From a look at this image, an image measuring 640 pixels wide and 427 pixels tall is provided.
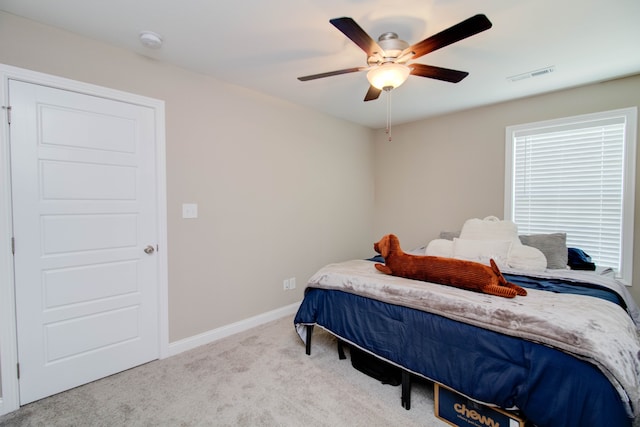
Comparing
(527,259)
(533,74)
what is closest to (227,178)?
(527,259)

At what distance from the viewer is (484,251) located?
259 centimetres

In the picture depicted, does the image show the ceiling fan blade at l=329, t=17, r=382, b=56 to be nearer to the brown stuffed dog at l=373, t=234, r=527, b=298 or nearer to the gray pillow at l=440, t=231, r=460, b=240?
the brown stuffed dog at l=373, t=234, r=527, b=298

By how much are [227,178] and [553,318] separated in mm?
2641

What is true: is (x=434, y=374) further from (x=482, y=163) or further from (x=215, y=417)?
(x=482, y=163)

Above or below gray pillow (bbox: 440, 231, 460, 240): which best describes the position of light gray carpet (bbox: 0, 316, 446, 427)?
below

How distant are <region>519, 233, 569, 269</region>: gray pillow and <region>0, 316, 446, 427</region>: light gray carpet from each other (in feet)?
→ 5.44

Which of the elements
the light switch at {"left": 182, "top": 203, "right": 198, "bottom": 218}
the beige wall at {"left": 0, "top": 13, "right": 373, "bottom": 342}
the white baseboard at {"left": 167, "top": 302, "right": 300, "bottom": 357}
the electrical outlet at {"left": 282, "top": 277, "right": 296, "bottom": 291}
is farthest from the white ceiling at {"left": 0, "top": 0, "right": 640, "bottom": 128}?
the white baseboard at {"left": 167, "top": 302, "right": 300, "bottom": 357}

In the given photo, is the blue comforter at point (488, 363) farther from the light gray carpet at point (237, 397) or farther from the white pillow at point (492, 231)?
the white pillow at point (492, 231)

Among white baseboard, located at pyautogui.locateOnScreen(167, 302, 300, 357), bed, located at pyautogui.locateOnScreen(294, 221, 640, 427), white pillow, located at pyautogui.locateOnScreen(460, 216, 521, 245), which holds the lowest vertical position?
white baseboard, located at pyautogui.locateOnScreen(167, 302, 300, 357)

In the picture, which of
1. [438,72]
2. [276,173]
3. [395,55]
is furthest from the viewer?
[276,173]

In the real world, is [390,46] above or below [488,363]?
above

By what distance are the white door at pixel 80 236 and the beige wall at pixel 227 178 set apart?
7.5 inches

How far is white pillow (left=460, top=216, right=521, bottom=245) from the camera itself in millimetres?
2754

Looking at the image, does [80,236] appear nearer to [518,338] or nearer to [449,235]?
[518,338]
